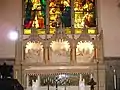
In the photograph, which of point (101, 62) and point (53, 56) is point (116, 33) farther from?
point (53, 56)

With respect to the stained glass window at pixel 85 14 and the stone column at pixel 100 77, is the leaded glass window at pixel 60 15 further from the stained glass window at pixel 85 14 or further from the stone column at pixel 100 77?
the stone column at pixel 100 77

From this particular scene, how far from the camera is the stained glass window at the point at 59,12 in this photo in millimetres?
9797

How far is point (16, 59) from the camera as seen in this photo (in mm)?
8625

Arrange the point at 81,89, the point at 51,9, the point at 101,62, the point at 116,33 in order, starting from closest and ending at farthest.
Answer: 1. the point at 81,89
2. the point at 101,62
3. the point at 116,33
4. the point at 51,9

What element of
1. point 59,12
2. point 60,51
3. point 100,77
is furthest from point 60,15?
point 100,77

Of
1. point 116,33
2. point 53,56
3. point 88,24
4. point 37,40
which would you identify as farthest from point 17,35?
point 116,33

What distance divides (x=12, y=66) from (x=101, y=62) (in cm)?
267

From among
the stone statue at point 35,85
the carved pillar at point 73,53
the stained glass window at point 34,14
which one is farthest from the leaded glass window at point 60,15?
the stone statue at point 35,85

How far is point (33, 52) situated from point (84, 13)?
246 centimetres

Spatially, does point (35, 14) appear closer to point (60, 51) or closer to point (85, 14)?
point (85, 14)

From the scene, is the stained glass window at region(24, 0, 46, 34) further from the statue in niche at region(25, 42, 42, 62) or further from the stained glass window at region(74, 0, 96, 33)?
the stained glass window at region(74, 0, 96, 33)

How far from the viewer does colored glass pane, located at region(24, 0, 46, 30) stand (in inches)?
384

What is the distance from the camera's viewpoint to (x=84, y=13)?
1002cm

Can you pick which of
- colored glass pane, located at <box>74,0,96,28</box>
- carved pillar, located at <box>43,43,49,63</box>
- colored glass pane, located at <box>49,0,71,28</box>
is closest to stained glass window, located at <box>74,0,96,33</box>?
colored glass pane, located at <box>74,0,96,28</box>
